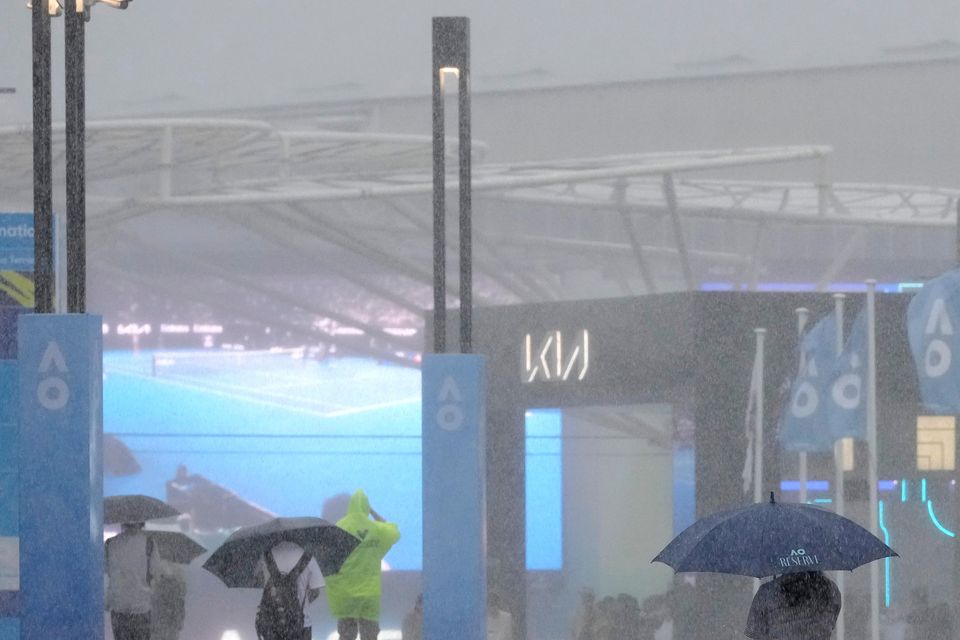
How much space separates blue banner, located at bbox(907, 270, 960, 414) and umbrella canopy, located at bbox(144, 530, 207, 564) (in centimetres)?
694

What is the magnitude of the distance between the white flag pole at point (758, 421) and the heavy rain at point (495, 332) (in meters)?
0.04

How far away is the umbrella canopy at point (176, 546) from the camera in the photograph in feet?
36.6

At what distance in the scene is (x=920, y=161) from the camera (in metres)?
43.2

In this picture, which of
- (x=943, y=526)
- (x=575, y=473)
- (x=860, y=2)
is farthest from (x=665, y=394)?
(x=860, y=2)

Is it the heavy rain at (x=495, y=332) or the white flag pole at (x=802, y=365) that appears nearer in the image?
the heavy rain at (x=495, y=332)

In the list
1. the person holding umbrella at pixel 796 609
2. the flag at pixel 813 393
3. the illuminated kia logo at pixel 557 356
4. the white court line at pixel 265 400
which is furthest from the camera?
the white court line at pixel 265 400

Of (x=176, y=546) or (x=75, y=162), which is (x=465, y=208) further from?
(x=75, y=162)

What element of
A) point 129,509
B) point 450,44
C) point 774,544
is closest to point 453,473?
point 129,509

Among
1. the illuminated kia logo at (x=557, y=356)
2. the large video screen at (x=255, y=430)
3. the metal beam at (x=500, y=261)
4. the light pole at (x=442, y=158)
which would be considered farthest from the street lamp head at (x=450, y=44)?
the large video screen at (x=255, y=430)

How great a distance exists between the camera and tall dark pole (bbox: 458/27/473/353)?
12188 millimetres

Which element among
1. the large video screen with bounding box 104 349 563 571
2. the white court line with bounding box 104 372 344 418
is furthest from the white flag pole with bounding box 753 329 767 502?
the white court line with bounding box 104 372 344 418

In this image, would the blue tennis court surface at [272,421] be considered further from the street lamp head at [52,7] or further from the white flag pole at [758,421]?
the street lamp head at [52,7]

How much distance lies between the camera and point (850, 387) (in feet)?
48.8

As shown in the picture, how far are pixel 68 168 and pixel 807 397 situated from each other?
8240mm
